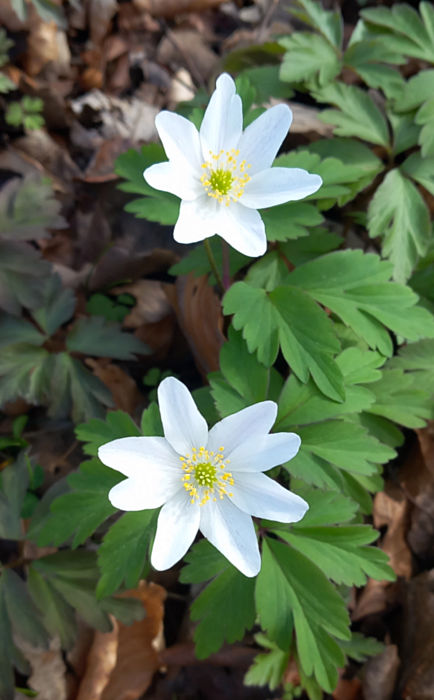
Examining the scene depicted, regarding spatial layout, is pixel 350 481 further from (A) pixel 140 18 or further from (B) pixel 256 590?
(A) pixel 140 18

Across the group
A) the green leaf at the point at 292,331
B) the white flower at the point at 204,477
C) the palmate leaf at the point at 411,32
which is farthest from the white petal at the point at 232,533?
the palmate leaf at the point at 411,32

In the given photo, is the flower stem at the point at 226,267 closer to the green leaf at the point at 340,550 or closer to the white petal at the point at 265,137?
the white petal at the point at 265,137

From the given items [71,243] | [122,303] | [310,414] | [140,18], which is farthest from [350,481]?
[140,18]

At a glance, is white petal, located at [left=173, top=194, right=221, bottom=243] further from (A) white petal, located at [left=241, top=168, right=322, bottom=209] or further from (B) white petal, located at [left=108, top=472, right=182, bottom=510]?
(B) white petal, located at [left=108, top=472, right=182, bottom=510]

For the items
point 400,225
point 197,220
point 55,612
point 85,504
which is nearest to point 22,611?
point 55,612

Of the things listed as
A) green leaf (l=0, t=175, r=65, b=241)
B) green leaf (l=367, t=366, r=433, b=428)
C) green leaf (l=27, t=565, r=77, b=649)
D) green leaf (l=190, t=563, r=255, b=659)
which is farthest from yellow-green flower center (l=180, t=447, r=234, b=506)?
green leaf (l=0, t=175, r=65, b=241)
